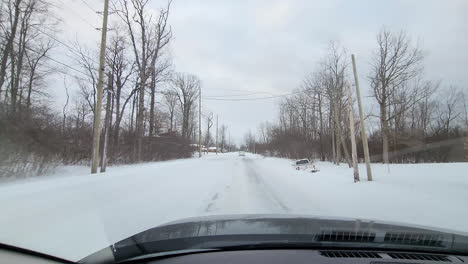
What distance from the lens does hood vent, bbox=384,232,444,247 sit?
232 centimetres

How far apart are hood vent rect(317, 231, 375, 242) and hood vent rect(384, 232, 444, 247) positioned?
15 cm

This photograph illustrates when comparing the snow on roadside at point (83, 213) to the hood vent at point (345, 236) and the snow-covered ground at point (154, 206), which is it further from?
the hood vent at point (345, 236)

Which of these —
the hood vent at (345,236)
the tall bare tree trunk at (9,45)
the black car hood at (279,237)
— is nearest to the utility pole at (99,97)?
the tall bare tree trunk at (9,45)

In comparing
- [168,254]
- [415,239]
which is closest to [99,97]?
[168,254]

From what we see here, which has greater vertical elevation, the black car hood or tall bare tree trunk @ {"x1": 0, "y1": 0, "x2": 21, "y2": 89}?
tall bare tree trunk @ {"x1": 0, "y1": 0, "x2": 21, "y2": 89}

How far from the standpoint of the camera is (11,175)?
394 inches

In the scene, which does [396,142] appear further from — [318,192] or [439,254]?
[439,254]

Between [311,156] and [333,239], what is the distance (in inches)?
1265

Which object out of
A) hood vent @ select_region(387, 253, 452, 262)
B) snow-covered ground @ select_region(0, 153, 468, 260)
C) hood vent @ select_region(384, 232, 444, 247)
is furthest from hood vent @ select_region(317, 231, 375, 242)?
snow-covered ground @ select_region(0, 153, 468, 260)

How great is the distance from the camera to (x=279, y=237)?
2.29 metres

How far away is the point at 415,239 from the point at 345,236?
653mm

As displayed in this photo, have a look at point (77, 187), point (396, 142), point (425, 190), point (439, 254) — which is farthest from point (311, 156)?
point (439, 254)

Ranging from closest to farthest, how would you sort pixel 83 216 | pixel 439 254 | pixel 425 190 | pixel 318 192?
pixel 439 254, pixel 83 216, pixel 425 190, pixel 318 192

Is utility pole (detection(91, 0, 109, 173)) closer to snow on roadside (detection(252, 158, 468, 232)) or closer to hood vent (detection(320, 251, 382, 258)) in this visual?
snow on roadside (detection(252, 158, 468, 232))
